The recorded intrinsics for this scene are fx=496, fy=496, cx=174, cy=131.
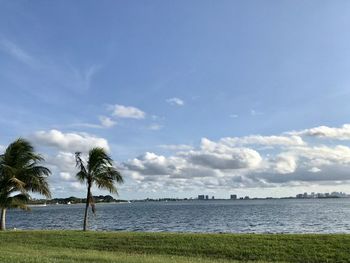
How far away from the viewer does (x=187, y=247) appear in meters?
26.1

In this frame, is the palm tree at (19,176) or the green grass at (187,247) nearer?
the green grass at (187,247)

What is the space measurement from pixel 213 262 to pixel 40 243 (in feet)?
41.9

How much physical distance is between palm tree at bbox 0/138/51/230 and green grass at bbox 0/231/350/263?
7253 millimetres

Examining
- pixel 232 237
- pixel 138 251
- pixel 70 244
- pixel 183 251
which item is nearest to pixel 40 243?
pixel 70 244

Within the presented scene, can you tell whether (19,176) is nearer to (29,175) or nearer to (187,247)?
(29,175)

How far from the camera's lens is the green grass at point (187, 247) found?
2301cm

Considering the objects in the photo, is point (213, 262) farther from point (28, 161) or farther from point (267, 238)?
point (28, 161)

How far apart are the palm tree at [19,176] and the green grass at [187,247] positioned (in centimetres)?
725

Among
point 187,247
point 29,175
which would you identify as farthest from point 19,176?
point 187,247

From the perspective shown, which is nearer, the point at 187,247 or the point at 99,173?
the point at 187,247

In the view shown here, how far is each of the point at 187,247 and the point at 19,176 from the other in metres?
18.5

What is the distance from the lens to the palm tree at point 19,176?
38.2 metres

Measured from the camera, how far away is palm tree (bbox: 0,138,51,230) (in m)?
38.2

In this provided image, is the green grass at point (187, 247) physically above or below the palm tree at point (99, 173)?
below
